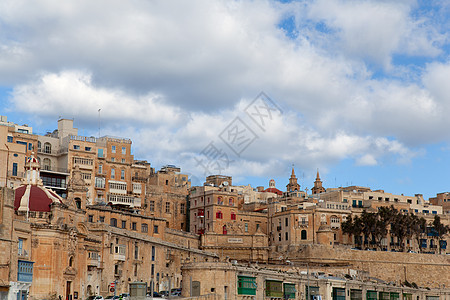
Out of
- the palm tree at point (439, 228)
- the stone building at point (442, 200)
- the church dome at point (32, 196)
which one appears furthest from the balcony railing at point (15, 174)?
the stone building at point (442, 200)

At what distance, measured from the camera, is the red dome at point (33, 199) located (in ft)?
245

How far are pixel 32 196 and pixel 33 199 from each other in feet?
1.71

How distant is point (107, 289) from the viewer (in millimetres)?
83000

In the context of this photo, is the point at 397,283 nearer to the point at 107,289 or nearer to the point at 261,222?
the point at 261,222

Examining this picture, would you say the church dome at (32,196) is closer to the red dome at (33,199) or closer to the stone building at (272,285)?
the red dome at (33,199)

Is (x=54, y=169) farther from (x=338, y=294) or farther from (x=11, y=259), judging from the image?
(x=11, y=259)

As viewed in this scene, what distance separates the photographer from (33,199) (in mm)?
75500

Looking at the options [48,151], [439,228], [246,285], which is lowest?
[246,285]

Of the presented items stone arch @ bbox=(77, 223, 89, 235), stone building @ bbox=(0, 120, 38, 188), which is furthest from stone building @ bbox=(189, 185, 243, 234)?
stone arch @ bbox=(77, 223, 89, 235)

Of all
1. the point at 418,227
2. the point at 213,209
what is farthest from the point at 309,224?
the point at 418,227

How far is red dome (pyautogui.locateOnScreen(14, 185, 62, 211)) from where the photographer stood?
74.6 m

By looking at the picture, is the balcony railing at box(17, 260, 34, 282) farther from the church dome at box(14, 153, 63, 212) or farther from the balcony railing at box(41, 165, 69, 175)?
the balcony railing at box(41, 165, 69, 175)

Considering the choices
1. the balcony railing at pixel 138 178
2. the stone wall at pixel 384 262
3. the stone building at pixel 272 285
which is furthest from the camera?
the balcony railing at pixel 138 178

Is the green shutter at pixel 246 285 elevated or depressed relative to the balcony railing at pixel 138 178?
depressed
